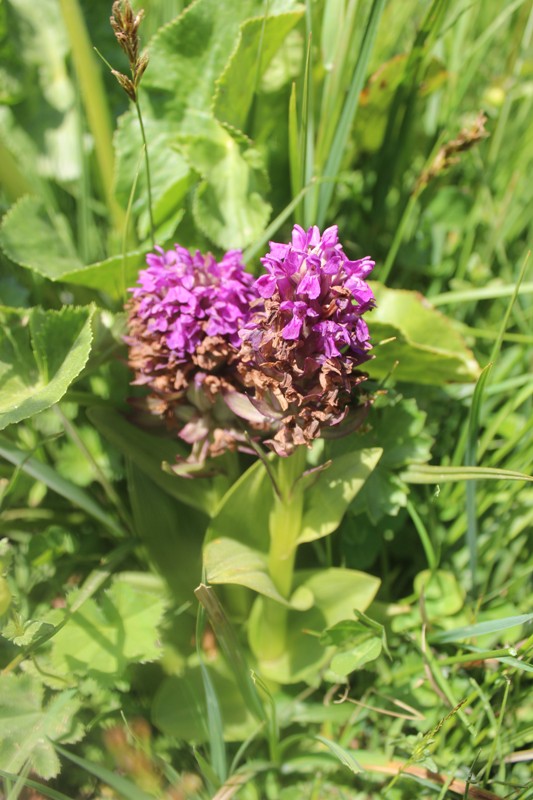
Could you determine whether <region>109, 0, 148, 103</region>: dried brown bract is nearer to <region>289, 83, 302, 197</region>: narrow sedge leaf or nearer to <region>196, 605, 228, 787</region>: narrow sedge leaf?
<region>289, 83, 302, 197</region>: narrow sedge leaf

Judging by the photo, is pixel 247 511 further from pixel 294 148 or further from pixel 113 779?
pixel 294 148

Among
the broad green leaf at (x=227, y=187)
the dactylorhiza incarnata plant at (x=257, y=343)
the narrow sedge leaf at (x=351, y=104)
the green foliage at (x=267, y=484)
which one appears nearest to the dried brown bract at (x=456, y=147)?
the green foliage at (x=267, y=484)

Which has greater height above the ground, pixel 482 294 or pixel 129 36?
pixel 129 36

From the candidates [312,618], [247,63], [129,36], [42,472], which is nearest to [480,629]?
[312,618]

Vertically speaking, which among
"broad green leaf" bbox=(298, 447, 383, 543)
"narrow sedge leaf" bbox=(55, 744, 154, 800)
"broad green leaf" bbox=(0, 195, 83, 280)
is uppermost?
"broad green leaf" bbox=(0, 195, 83, 280)

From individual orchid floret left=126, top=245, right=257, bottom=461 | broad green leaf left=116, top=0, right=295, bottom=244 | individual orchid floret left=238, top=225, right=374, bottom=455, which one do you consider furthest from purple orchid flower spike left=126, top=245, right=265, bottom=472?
broad green leaf left=116, top=0, right=295, bottom=244

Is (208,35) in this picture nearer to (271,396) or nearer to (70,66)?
(70,66)
